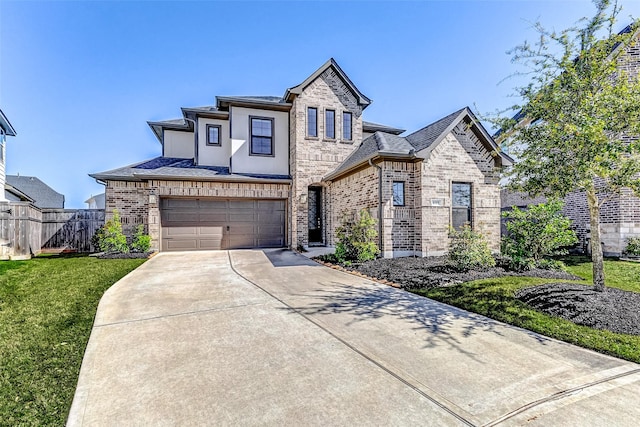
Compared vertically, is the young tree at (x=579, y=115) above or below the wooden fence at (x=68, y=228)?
above

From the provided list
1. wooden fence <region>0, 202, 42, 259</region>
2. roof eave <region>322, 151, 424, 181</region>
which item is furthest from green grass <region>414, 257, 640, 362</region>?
wooden fence <region>0, 202, 42, 259</region>

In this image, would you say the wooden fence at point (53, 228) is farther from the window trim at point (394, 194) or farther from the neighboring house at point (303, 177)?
the window trim at point (394, 194)

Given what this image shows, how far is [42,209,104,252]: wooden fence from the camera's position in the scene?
43.5 ft

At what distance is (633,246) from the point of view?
417 inches

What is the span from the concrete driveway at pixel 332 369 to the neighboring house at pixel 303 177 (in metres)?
5.71

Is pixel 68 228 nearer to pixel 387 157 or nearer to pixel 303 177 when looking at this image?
pixel 303 177

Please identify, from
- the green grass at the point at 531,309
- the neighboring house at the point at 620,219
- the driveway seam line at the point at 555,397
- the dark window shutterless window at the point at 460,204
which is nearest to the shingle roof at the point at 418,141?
the dark window shutterless window at the point at 460,204

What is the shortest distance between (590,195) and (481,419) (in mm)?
5249

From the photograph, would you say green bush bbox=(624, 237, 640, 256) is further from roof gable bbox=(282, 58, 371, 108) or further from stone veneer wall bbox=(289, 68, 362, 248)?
roof gable bbox=(282, 58, 371, 108)

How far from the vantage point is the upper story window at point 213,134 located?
14.4 m

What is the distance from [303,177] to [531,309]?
1020cm

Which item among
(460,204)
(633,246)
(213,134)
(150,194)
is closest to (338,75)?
(213,134)

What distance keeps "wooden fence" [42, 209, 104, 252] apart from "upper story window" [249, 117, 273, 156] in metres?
8.06

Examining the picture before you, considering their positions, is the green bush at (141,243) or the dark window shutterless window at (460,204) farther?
the green bush at (141,243)
